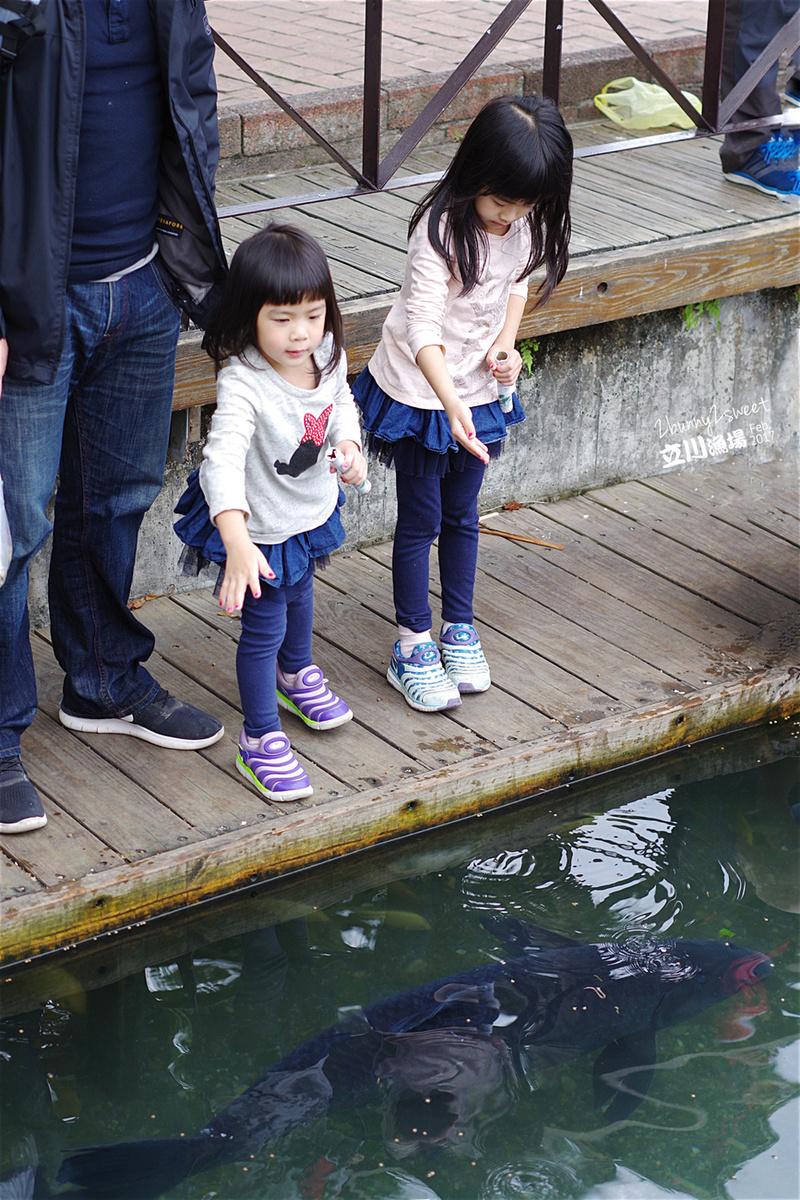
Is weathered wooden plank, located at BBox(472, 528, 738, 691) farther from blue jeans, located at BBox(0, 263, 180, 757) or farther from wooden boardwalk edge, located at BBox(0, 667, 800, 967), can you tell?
blue jeans, located at BBox(0, 263, 180, 757)

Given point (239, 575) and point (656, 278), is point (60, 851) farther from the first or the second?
point (656, 278)

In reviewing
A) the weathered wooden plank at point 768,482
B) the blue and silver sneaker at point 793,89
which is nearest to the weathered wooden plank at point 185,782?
the weathered wooden plank at point 768,482

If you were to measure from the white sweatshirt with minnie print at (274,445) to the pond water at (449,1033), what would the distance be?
76 cm

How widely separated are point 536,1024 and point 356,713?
0.83 m

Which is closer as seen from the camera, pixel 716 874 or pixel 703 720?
pixel 716 874

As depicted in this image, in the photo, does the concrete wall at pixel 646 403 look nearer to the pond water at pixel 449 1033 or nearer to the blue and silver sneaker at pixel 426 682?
the blue and silver sneaker at pixel 426 682

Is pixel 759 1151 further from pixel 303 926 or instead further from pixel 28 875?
pixel 28 875

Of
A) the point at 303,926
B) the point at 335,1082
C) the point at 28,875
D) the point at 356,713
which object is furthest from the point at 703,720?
the point at 28,875

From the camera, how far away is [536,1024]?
2490 mm

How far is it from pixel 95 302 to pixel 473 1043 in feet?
4.84

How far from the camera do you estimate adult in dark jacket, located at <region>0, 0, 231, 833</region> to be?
214 cm

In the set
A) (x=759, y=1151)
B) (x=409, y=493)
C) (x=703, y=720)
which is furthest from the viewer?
(x=703, y=720)

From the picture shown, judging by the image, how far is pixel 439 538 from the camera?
301cm

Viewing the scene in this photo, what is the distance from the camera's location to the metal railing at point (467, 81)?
336 cm
